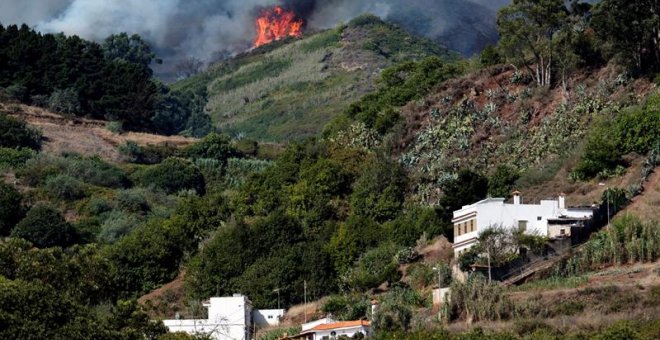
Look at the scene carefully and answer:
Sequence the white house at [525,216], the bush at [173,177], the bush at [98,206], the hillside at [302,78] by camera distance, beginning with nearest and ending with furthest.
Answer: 1. the white house at [525,216]
2. the bush at [98,206]
3. the bush at [173,177]
4. the hillside at [302,78]

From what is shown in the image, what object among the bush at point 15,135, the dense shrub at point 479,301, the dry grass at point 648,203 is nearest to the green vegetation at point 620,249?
the dry grass at point 648,203

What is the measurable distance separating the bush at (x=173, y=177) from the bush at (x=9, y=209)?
17.0 meters

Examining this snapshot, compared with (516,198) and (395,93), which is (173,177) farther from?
(516,198)

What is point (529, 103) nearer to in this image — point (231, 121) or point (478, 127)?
point (478, 127)

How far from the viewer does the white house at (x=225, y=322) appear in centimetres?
8100

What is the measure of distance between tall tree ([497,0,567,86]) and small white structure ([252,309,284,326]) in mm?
21852

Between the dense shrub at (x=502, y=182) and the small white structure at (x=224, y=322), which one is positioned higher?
the dense shrub at (x=502, y=182)

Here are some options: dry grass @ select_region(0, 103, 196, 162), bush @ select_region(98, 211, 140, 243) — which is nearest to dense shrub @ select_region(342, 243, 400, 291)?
bush @ select_region(98, 211, 140, 243)

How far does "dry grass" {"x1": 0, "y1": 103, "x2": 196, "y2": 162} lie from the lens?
13162 cm

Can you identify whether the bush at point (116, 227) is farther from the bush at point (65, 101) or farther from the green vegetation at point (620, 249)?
the green vegetation at point (620, 249)

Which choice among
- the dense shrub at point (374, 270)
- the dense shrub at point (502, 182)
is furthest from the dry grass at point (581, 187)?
the dense shrub at point (374, 270)

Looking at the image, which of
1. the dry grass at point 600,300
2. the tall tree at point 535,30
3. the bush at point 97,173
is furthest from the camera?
the bush at point 97,173

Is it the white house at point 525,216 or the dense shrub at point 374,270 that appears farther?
the dense shrub at point 374,270

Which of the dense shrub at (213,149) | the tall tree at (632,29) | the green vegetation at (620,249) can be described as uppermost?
the dense shrub at (213,149)
